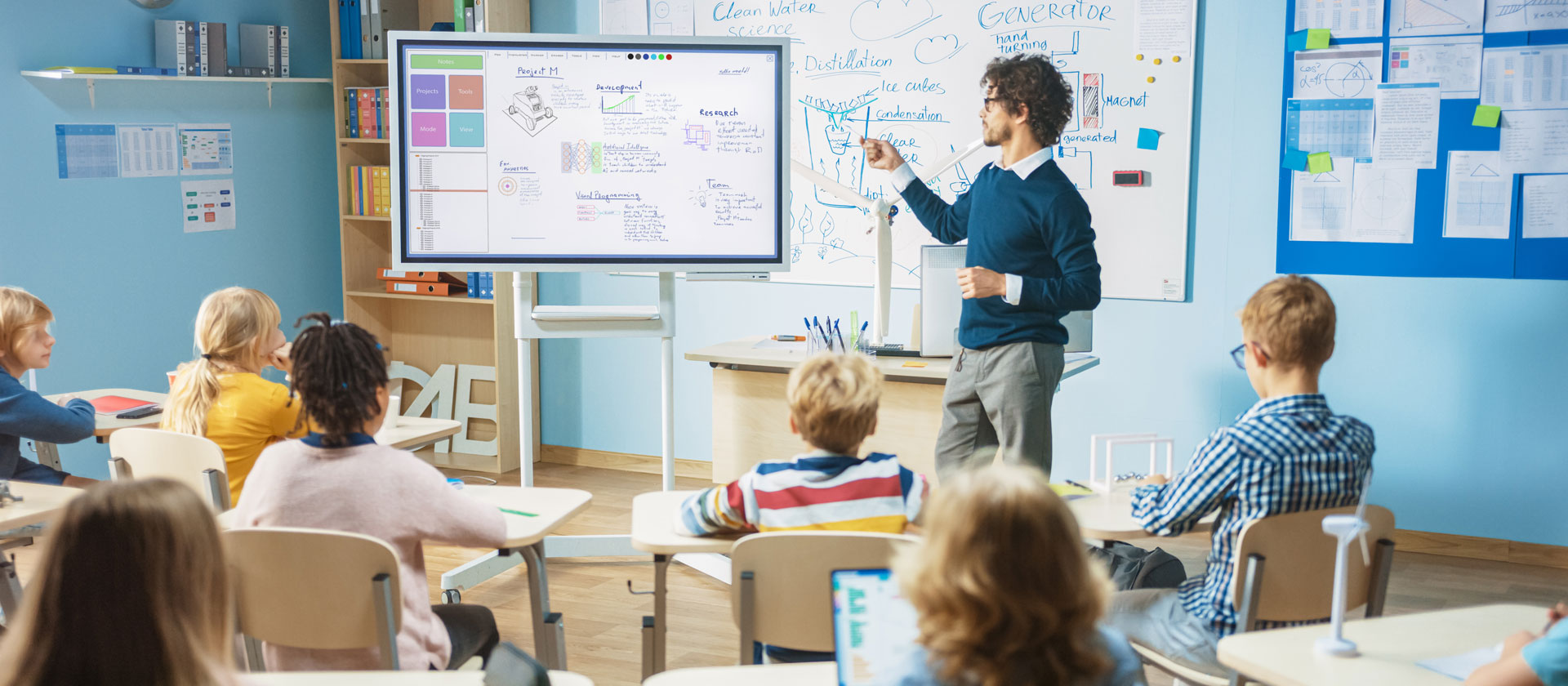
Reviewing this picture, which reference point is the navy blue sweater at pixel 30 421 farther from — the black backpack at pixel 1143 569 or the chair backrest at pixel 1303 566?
the chair backrest at pixel 1303 566

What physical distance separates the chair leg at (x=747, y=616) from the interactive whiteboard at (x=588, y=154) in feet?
6.04

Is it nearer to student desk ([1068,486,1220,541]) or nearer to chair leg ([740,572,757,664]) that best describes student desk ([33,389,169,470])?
chair leg ([740,572,757,664])

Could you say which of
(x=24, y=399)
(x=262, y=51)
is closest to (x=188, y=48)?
(x=262, y=51)

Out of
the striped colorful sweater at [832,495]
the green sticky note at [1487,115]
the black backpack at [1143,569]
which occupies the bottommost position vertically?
the black backpack at [1143,569]

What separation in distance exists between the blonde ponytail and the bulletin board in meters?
3.30

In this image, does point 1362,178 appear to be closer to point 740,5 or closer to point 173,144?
point 740,5

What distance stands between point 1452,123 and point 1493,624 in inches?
108

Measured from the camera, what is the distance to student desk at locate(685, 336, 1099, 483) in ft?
13.1

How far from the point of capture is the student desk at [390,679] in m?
1.59

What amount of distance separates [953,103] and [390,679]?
3.51 metres

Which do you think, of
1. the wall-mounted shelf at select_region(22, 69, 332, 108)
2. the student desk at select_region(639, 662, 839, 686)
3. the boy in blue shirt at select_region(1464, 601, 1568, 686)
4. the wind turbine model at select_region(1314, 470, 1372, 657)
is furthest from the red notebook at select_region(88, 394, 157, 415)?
the boy in blue shirt at select_region(1464, 601, 1568, 686)

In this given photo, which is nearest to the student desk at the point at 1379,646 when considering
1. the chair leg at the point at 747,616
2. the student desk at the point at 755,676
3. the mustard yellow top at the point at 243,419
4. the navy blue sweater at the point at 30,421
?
the student desk at the point at 755,676

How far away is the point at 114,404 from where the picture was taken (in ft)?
12.1

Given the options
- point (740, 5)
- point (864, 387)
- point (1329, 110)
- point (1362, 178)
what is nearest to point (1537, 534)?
point (1362, 178)
